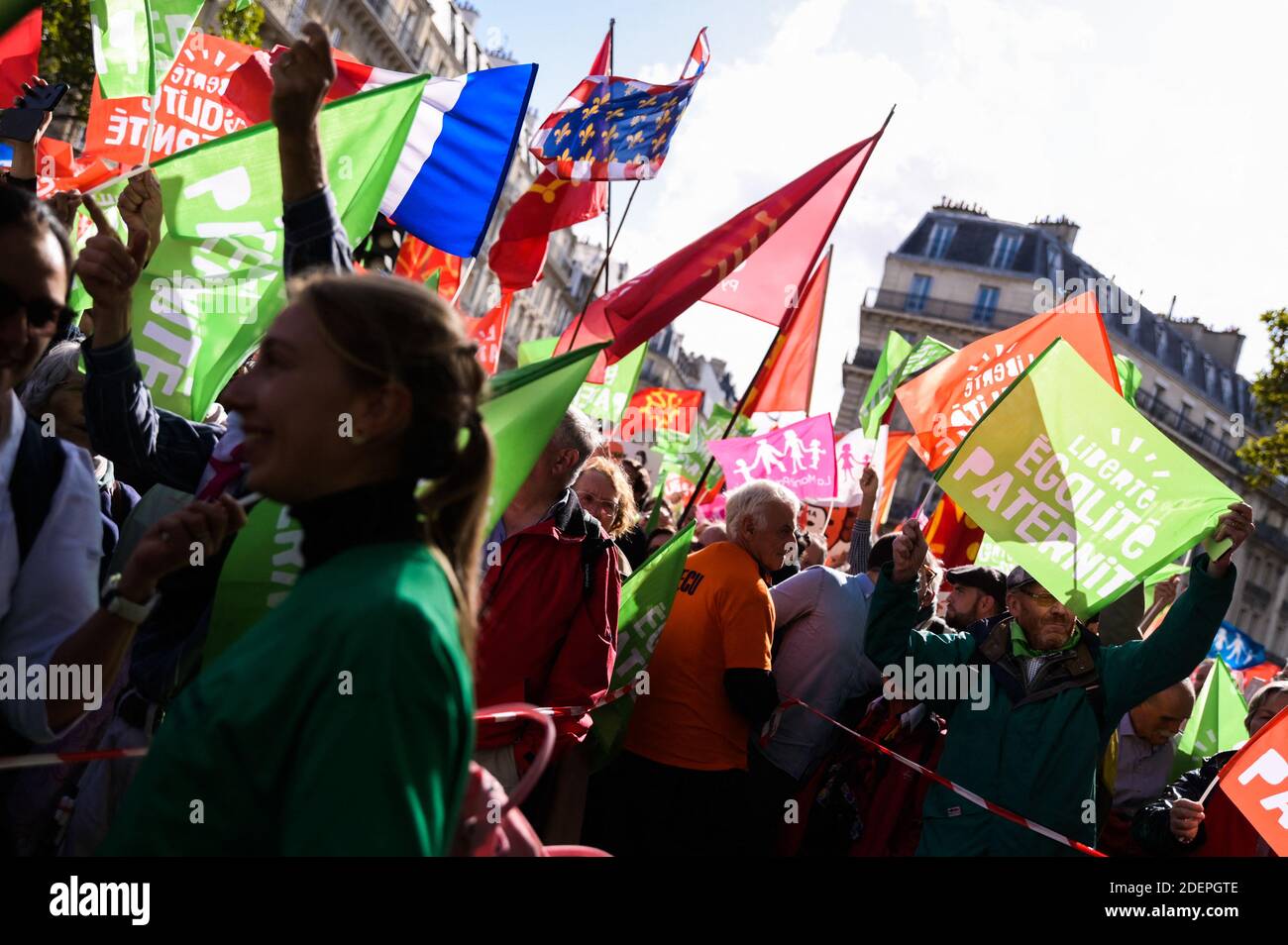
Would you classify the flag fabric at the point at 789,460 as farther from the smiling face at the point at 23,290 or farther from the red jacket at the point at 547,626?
the smiling face at the point at 23,290

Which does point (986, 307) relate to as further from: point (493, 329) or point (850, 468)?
point (493, 329)

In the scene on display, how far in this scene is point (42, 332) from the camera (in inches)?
90.6

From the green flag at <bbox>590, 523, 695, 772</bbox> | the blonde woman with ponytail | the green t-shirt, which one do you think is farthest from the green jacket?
the green t-shirt

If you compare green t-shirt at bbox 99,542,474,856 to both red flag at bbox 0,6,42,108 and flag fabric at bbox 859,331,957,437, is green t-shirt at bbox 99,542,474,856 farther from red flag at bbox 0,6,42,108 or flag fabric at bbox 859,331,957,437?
flag fabric at bbox 859,331,957,437

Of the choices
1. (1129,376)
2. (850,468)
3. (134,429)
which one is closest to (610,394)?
(850,468)

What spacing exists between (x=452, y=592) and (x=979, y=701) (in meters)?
3.24

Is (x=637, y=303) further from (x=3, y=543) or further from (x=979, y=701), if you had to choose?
(x=3, y=543)

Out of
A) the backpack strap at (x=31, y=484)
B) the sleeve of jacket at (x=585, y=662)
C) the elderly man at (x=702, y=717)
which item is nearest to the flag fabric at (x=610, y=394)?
the elderly man at (x=702, y=717)

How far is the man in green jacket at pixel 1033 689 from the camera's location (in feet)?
13.9

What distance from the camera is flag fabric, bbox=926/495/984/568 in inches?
316

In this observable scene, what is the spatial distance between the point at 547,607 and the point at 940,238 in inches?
2286

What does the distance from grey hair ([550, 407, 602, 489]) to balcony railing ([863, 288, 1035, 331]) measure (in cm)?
5410
